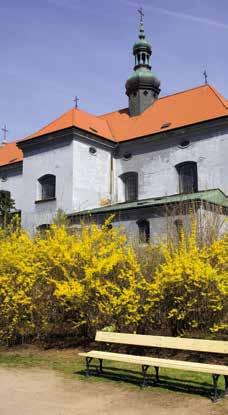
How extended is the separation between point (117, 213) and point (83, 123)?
8.23 metres

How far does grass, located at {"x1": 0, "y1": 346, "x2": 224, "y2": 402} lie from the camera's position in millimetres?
7611

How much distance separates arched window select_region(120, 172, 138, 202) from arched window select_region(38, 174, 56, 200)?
4495 mm

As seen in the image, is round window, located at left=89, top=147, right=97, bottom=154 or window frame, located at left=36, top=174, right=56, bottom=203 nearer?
round window, located at left=89, top=147, right=97, bottom=154

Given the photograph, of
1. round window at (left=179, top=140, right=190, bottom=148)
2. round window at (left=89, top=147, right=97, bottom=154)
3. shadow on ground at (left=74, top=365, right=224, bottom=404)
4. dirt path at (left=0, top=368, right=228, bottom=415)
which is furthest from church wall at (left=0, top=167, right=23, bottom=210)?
dirt path at (left=0, top=368, right=228, bottom=415)

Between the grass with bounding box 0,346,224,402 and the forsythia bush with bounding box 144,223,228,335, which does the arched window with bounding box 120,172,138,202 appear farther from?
the forsythia bush with bounding box 144,223,228,335

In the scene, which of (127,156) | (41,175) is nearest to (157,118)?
(127,156)

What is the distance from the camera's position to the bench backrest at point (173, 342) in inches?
294

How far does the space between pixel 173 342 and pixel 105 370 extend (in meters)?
1.63

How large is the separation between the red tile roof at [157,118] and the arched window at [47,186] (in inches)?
108

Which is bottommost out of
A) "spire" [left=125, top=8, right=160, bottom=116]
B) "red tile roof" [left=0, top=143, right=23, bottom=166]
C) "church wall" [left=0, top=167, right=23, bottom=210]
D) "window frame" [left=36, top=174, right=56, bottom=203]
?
"window frame" [left=36, top=174, right=56, bottom=203]

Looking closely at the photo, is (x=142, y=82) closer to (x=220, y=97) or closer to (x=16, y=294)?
(x=220, y=97)

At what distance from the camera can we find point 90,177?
28922 millimetres

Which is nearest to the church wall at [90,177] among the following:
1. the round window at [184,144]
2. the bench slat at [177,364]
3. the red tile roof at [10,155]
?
the round window at [184,144]

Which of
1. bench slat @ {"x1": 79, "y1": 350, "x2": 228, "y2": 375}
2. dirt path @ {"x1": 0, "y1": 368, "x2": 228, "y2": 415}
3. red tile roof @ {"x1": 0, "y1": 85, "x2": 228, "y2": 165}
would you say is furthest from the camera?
red tile roof @ {"x1": 0, "y1": 85, "x2": 228, "y2": 165}
